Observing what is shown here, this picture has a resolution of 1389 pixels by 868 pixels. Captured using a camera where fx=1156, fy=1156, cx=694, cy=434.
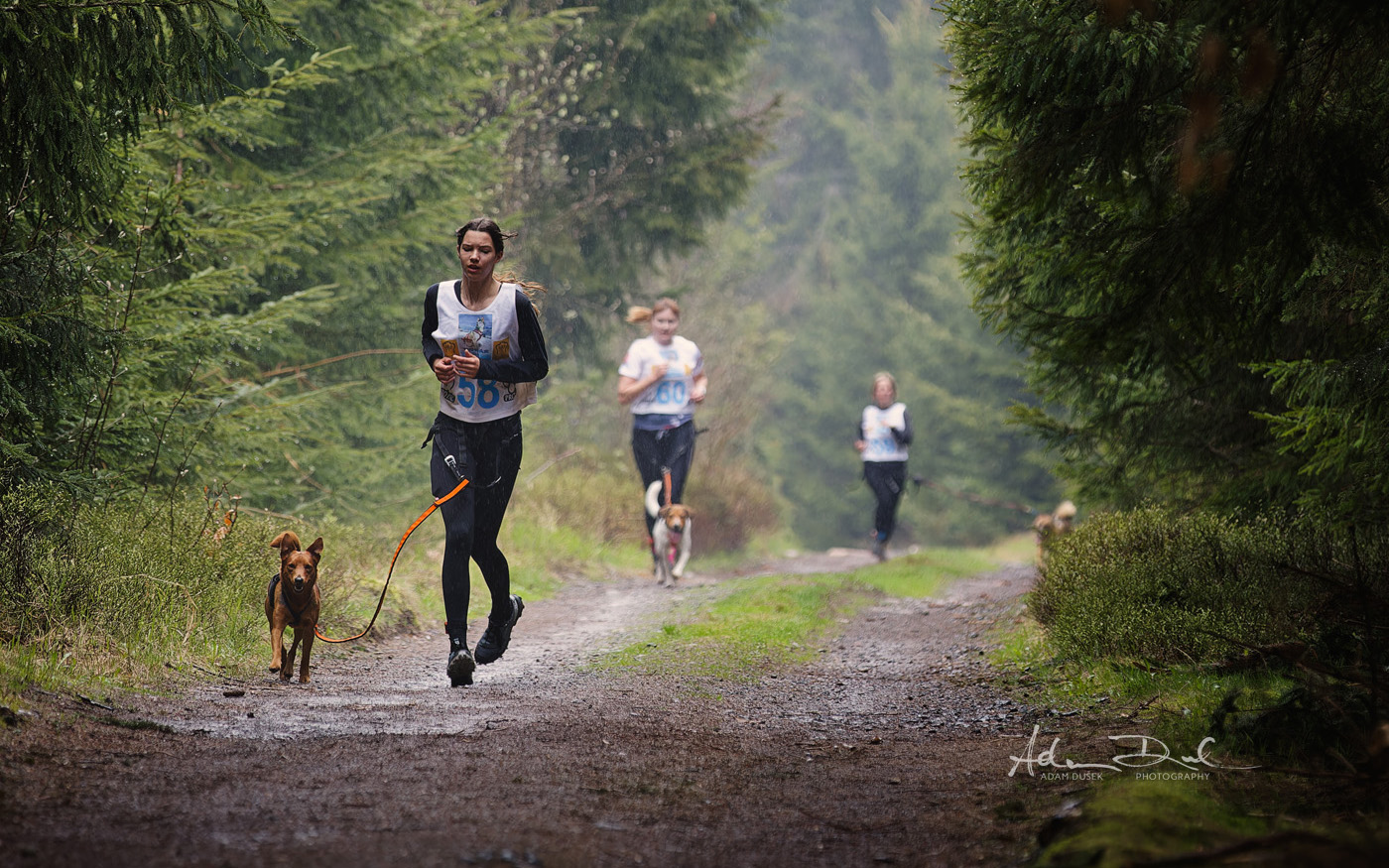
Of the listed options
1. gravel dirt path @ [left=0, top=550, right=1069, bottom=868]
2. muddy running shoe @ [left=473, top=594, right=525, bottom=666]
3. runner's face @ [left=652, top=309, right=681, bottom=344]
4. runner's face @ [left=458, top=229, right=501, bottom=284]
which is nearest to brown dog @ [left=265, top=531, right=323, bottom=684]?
gravel dirt path @ [left=0, top=550, right=1069, bottom=868]

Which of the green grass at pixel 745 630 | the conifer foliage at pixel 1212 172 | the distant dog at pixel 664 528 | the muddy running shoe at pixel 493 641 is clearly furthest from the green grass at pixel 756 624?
the conifer foliage at pixel 1212 172

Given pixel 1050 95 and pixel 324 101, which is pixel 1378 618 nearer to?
pixel 1050 95

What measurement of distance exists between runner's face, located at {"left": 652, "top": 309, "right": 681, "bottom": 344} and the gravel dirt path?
6534mm

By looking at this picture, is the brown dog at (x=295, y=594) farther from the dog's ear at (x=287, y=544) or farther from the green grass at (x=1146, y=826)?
the green grass at (x=1146, y=826)

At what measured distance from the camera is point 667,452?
12.9m

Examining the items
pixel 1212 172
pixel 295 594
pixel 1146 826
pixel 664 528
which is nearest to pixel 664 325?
pixel 664 528

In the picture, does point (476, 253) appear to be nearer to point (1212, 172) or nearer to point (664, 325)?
point (1212, 172)

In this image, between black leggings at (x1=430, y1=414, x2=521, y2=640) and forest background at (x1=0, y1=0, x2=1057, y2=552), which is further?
black leggings at (x1=430, y1=414, x2=521, y2=640)

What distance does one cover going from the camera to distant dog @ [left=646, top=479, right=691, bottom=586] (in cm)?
1266

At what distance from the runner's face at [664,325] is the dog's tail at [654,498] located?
5.24ft

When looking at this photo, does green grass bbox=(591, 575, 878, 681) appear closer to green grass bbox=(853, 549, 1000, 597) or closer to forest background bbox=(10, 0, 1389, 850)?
green grass bbox=(853, 549, 1000, 597)

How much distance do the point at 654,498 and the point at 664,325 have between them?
6.35ft

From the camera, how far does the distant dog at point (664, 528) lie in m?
12.7

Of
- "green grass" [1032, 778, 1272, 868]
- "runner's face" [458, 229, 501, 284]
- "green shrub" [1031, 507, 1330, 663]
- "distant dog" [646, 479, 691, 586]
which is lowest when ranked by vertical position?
"green grass" [1032, 778, 1272, 868]
